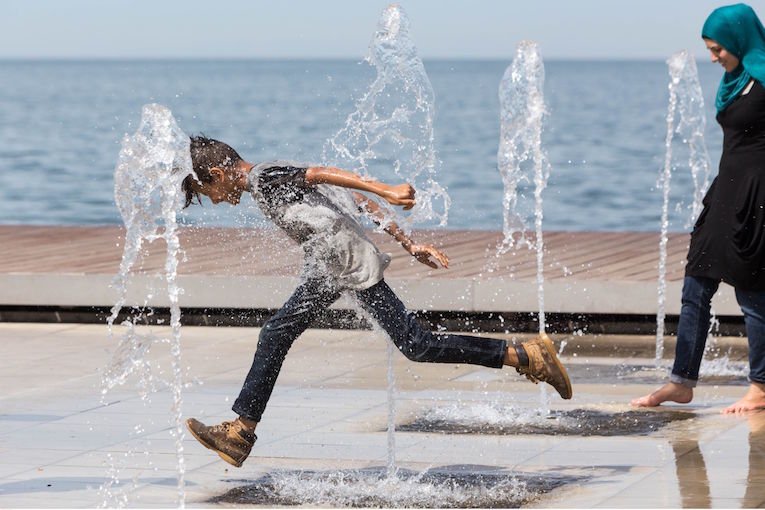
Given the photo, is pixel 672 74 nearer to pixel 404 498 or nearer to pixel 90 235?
pixel 90 235

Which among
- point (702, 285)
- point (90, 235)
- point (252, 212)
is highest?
point (252, 212)

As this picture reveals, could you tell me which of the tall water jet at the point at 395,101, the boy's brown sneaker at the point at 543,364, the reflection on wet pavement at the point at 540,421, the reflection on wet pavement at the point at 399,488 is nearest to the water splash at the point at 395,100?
the tall water jet at the point at 395,101

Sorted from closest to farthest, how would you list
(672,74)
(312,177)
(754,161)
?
(312,177)
(754,161)
(672,74)

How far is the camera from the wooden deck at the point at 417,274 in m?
9.92

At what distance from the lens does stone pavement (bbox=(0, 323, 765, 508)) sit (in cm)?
597

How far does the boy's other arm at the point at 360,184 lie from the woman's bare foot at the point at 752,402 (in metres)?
2.41

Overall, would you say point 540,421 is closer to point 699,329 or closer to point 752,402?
point 699,329

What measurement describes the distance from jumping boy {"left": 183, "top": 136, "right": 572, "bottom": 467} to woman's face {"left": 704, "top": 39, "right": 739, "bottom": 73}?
179 centimetres

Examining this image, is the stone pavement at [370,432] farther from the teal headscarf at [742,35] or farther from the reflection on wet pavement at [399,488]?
the teal headscarf at [742,35]

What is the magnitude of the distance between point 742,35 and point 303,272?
92.9 inches

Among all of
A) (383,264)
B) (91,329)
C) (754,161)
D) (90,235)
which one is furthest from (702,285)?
(90,235)

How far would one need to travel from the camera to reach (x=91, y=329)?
33.8 feet

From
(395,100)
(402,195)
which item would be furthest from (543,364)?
(395,100)

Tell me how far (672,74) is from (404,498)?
6.79m
